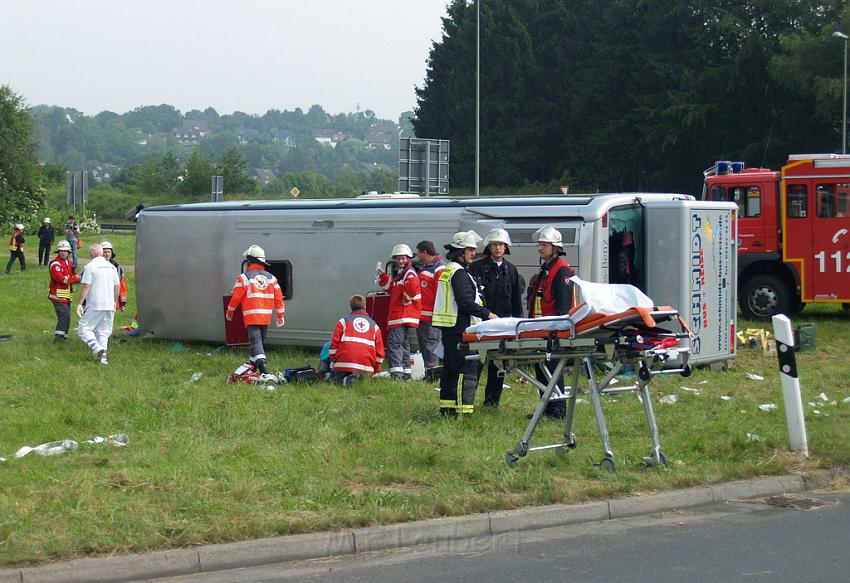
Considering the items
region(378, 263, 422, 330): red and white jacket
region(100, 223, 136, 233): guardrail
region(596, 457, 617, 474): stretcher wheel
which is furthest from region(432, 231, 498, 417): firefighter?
region(100, 223, 136, 233): guardrail

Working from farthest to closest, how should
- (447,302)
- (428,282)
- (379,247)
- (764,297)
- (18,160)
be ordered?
(18,160)
(764,297)
(379,247)
(428,282)
(447,302)

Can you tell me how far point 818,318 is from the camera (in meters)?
22.0

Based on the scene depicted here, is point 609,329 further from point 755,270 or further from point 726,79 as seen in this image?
point 726,79

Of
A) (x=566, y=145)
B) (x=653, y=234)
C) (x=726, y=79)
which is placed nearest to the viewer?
(x=653, y=234)

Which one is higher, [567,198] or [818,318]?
[567,198]

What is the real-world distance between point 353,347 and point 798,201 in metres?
10.6

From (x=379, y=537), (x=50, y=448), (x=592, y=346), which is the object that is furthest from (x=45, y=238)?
(x=379, y=537)

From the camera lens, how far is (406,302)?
1449 centimetres

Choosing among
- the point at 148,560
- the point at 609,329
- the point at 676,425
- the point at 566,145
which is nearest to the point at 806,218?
the point at 676,425

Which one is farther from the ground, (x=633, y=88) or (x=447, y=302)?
(x=633, y=88)

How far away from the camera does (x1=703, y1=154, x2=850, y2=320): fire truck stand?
2053cm

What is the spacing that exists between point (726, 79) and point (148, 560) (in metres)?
54.6

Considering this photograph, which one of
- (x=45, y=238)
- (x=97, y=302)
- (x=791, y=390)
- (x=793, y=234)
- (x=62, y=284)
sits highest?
(x=45, y=238)

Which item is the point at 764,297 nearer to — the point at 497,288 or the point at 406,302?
the point at 406,302
